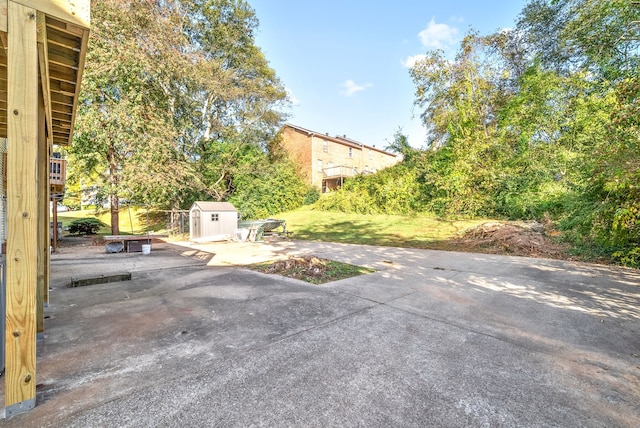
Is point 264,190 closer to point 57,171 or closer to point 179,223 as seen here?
point 179,223

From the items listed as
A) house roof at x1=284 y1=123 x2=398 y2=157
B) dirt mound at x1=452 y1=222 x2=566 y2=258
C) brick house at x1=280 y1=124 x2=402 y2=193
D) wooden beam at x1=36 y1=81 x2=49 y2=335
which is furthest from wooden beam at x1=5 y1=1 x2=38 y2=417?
house roof at x1=284 y1=123 x2=398 y2=157

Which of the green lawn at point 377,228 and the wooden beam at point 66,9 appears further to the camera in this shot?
the green lawn at point 377,228

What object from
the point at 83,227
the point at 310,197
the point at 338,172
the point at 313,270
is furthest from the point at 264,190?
the point at 313,270

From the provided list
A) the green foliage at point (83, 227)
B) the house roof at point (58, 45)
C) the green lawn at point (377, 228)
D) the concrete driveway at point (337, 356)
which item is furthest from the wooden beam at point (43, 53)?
the green foliage at point (83, 227)

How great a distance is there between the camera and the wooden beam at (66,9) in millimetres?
1995

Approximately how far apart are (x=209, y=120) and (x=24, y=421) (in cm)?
2058

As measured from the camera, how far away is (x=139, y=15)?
45.0 ft

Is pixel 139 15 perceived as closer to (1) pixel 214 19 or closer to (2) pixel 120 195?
(1) pixel 214 19

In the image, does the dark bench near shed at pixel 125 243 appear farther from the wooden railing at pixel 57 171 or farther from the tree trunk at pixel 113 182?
the tree trunk at pixel 113 182

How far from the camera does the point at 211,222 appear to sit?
14023 mm

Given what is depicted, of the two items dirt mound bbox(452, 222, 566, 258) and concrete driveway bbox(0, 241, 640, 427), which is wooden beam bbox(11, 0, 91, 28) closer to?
concrete driveway bbox(0, 241, 640, 427)

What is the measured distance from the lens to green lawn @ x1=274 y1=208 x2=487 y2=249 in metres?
12.4

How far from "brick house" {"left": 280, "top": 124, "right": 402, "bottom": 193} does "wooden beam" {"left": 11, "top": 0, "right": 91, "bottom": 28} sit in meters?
24.5

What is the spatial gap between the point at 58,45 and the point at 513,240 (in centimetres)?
1232
